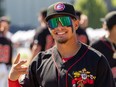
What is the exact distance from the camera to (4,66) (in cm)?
1005

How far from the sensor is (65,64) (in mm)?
4672

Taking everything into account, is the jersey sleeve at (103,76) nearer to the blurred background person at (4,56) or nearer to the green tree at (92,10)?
the blurred background person at (4,56)

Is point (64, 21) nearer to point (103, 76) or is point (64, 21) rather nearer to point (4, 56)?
point (103, 76)

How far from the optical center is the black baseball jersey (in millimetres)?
4578

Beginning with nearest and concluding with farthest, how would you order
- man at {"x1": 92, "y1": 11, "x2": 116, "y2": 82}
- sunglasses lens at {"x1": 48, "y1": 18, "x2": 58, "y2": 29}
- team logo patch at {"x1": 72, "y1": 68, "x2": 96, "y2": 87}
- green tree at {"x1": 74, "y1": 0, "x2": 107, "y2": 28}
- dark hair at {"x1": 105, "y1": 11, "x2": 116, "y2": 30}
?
1. team logo patch at {"x1": 72, "y1": 68, "x2": 96, "y2": 87}
2. sunglasses lens at {"x1": 48, "y1": 18, "x2": 58, "y2": 29}
3. man at {"x1": 92, "y1": 11, "x2": 116, "y2": 82}
4. dark hair at {"x1": 105, "y1": 11, "x2": 116, "y2": 30}
5. green tree at {"x1": 74, "y1": 0, "x2": 107, "y2": 28}

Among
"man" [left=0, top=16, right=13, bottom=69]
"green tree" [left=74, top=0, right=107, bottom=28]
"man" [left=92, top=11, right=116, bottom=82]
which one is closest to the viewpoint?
"man" [left=92, top=11, right=116, bottom=82]

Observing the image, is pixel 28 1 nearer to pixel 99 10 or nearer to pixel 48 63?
pixel 99 10

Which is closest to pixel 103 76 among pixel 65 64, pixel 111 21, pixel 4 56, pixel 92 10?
pixel 65 64

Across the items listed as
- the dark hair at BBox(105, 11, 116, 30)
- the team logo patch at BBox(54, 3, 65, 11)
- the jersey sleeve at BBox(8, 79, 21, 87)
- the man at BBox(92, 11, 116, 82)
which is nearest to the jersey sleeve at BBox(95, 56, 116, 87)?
the team logo patch at BBox(54, 3, 65, 11)

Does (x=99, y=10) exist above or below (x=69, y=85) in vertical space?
below

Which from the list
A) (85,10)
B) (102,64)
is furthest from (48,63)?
(85,10)

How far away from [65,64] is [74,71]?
12 centimetres

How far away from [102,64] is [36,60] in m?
0.59

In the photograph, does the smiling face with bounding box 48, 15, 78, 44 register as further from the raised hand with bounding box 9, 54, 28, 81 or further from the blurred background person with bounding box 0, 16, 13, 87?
the blurred background person with bounding box 0, 16, 13, 87
